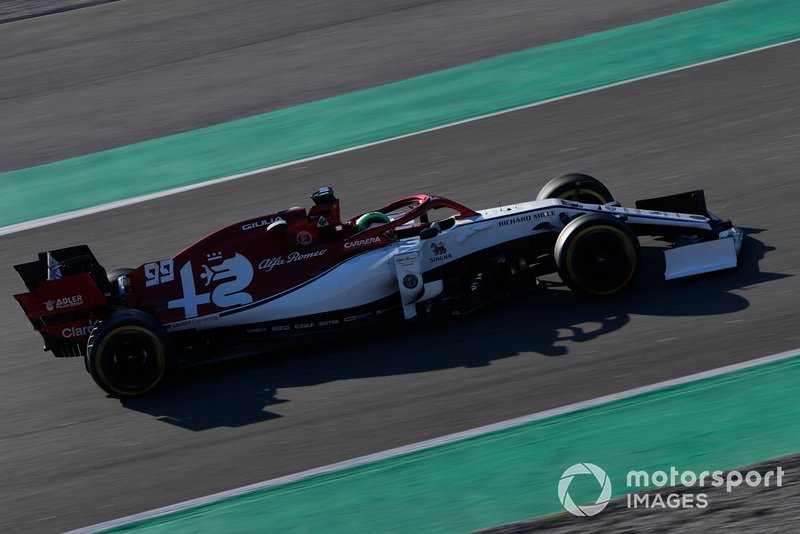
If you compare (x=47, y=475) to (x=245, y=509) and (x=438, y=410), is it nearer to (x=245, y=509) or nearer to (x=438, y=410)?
(x=245, y=509)

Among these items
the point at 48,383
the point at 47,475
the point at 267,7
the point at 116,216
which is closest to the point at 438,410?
the point at 47,475

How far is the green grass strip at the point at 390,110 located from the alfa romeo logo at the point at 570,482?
8.14 meters

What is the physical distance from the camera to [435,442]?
8.24 meters

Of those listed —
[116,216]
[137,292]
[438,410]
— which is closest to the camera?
[438,410]

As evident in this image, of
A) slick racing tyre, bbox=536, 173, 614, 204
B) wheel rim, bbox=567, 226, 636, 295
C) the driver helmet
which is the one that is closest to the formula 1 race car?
wheel rim, bbox=567, 226, 636, 295

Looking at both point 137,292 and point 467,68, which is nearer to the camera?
point 137,292

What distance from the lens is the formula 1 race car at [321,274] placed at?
374 inches

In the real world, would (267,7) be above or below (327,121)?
above

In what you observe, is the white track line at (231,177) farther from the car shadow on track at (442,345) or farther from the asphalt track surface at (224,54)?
the car shadow on track at (442,345)

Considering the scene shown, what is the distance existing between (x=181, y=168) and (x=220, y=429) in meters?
6.97

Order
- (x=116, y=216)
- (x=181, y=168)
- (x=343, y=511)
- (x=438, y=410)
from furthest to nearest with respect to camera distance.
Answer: (x=181, y=168) < (x=116, y=216) < (x=438, y=410) < (x=343, y=511)

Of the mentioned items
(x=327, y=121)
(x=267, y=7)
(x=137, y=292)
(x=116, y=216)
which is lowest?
(x=137, y=292)

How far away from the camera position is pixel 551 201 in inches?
395

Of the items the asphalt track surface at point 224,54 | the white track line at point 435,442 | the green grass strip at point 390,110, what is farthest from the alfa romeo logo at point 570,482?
the asphalt track surface at point 224,54
